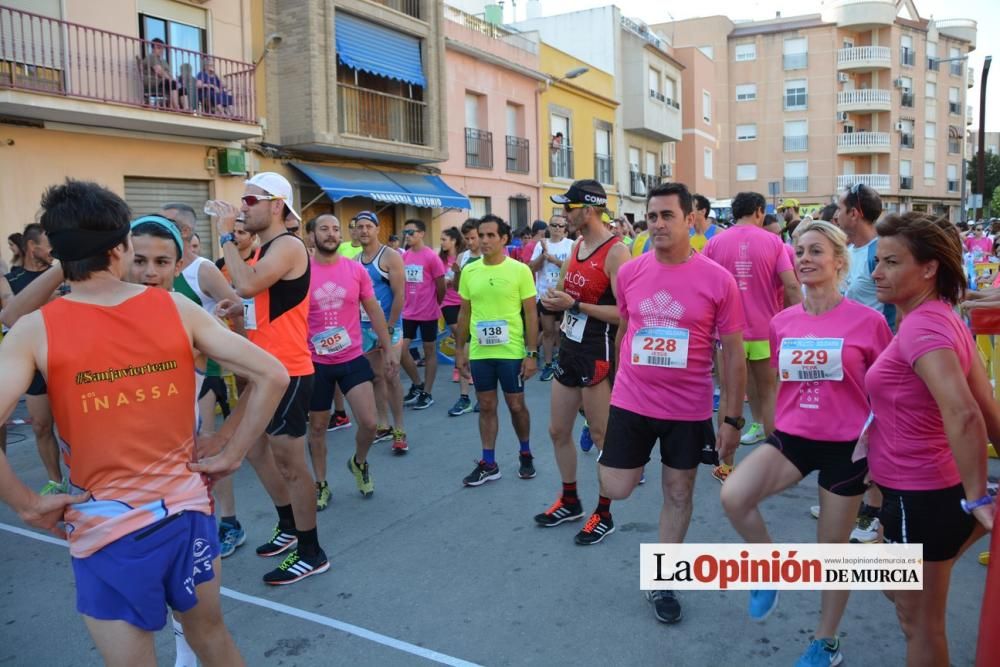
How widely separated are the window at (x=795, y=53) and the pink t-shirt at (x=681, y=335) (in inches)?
2041

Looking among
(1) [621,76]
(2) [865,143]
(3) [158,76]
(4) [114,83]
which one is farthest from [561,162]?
(2) [865,143]

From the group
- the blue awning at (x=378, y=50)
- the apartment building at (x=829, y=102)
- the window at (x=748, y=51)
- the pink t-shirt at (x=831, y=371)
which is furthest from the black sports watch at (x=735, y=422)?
the window at (x=748, y=51)

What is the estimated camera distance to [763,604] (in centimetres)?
341

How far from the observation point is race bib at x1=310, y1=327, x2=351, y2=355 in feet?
17.7

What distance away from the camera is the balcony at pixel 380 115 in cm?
1827

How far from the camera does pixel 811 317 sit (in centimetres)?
351

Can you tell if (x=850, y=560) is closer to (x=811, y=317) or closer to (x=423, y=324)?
(x=811, y=317)

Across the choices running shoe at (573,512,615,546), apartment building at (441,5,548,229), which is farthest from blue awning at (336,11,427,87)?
→ running shoe at (573,512,615,546)

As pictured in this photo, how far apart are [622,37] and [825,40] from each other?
2354 centimetres

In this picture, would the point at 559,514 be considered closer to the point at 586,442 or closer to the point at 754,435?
the point at 586,442

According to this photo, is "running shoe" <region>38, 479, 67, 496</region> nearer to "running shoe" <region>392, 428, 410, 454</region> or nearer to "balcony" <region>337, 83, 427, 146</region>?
"running shoe" <region>392, 428, 410, 454</region>

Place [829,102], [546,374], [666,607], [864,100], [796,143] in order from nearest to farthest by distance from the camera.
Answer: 1. [666,607]
2. [546,374]
3. [864,100]
4. [829,102]
5. [796,143]

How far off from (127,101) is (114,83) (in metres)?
Result: 0.37

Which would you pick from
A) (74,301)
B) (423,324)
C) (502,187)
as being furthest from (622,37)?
(74,301)
